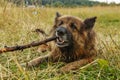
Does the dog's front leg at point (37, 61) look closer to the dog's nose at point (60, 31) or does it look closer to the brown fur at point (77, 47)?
the brown fur at point (77, 47)

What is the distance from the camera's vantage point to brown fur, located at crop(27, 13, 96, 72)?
5523mm

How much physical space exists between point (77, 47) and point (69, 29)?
314 millimetres

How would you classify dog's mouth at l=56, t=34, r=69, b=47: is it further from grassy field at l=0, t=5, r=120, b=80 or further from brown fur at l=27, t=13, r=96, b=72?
grassy field at l=0, t=5, r=120, b=80

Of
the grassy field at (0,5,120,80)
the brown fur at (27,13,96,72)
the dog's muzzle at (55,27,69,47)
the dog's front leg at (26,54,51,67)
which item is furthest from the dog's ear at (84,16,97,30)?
the dog's front leg at (26,54,51,67)

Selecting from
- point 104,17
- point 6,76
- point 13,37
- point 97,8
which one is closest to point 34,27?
point 13,37

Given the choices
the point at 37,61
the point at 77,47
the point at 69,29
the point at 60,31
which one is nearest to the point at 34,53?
the point at 37,61

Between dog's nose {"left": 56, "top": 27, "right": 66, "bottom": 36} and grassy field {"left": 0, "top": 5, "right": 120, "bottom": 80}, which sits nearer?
grassy field {"left": 0, "top": 5, "right": 120, "bottom": 80}

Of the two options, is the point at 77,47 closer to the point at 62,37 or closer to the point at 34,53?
the point at 62,37

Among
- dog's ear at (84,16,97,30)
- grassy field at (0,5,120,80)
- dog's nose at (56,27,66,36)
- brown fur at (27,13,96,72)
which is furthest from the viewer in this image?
dog's ear at (84,16,97,30)

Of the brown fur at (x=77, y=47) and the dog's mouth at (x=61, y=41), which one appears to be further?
the brown fur at (x=77, y=47)

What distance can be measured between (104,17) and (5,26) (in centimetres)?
1366

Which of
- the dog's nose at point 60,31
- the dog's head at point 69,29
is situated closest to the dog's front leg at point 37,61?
the dog's head at point 69,29

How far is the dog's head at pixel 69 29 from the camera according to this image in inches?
209

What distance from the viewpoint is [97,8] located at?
22.9 metres
